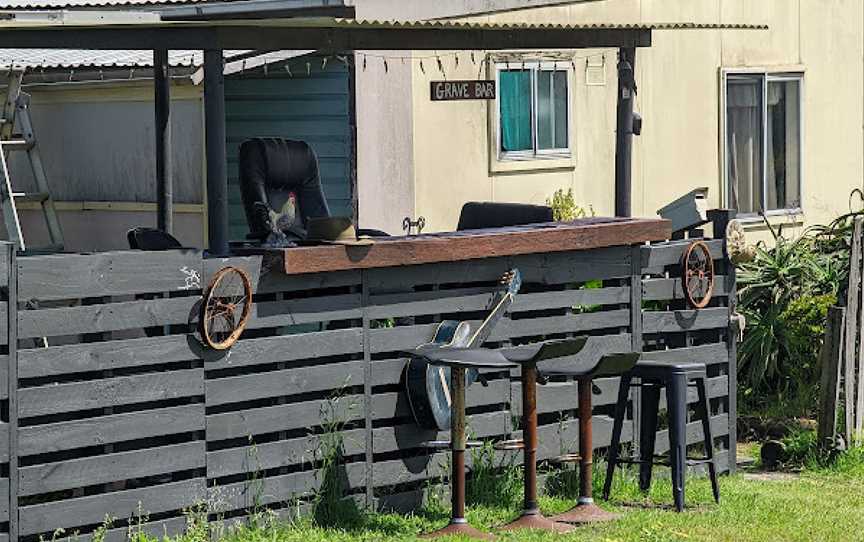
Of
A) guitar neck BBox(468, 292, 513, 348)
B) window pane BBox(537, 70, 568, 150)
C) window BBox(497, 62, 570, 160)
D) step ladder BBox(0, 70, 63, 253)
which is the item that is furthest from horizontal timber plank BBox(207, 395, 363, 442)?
window pane BBox(537, 70, 568, 150)

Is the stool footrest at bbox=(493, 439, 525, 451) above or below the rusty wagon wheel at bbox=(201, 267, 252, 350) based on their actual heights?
below

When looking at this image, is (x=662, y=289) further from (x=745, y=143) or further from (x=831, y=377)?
(x=745, y=143)

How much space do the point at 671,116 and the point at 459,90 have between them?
4130mm

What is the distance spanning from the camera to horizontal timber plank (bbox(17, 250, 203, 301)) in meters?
6.80

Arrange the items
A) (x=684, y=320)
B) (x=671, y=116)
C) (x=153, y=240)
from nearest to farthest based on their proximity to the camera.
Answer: (x=153, y=240), (x=684, y=320), (x=671, y=116)

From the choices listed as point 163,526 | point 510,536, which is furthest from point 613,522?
point 163,526

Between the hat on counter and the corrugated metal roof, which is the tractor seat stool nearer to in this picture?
the hat on counter

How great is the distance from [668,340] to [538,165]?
4.09 meters

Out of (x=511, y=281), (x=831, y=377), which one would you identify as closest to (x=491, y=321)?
(x=511, y=281)

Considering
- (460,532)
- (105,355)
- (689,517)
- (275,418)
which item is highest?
(105,355)

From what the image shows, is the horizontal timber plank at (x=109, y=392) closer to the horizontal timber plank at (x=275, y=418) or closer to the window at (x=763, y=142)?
the horizontal timber plank at (x=275, y=418)

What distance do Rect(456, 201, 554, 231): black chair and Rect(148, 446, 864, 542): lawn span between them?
73.5 inches

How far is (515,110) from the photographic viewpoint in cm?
1352

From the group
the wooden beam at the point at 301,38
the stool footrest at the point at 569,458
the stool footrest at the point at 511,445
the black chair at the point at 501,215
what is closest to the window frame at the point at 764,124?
the black chair at the point at 501,215
